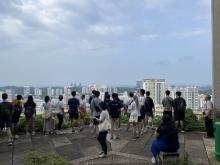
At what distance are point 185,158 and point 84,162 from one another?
2977 mm

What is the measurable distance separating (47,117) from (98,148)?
359cm

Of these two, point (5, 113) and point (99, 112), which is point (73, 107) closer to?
point (99, 112)

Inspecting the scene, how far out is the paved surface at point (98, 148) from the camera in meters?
11.2

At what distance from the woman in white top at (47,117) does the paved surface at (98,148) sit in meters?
0.38

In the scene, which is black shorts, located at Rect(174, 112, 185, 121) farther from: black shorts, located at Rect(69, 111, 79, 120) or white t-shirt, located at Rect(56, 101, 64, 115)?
white t-shirt, located at Rect(56, 101, 64, 115)

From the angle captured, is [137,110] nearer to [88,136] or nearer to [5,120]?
[88,136]

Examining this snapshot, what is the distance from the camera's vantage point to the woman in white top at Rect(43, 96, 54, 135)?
604 inches

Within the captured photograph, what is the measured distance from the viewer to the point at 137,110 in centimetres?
1376

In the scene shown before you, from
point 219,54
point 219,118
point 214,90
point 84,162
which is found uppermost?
point 219,54

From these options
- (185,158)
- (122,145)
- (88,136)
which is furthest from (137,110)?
(185,158)

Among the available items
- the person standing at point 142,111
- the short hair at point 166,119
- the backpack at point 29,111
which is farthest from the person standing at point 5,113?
the short hair at point 166,119

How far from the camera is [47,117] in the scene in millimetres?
15586

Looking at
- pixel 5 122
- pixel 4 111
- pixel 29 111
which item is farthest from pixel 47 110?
pixel 4 111

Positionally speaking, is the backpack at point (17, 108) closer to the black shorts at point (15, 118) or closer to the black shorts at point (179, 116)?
the black shorts at point (15, 118)
